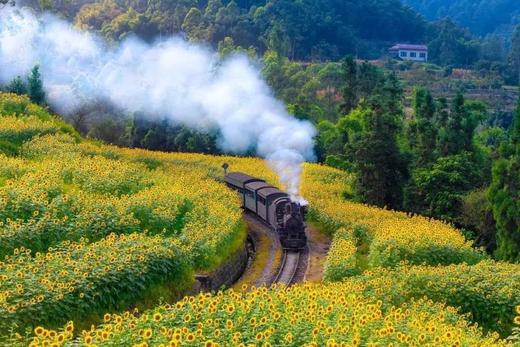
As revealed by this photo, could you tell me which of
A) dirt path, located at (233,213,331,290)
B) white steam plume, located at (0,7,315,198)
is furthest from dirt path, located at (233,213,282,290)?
white steam plume, located at (0,7,315,198)

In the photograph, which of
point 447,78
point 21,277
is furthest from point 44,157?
point 447,78

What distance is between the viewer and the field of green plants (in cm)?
1223

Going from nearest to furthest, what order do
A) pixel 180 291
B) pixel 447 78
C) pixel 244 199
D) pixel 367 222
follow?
pixel 180 291 < pixel 367 222 < pixel 244 199 < pixel 447 78

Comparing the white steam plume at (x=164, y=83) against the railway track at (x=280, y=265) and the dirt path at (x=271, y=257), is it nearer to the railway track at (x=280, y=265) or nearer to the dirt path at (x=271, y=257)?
the dirt path at (x=271, y=257)

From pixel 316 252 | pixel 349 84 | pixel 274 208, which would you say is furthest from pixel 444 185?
pixel 349 84

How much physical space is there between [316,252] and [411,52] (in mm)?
98726

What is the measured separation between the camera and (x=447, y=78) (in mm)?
97688

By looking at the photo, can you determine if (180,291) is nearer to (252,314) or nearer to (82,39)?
(252,314)

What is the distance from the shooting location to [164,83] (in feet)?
186

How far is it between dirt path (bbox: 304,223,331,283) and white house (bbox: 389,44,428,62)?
304ft

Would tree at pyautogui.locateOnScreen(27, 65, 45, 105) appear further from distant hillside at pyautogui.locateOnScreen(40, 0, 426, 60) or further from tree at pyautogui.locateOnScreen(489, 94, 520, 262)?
tree at pyautogui.locateOnScreen(489, 94, 520, 262)

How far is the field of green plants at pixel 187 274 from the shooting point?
40.1ft

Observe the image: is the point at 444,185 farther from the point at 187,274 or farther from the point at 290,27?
the point at 290,27

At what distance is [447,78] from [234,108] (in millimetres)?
60567
